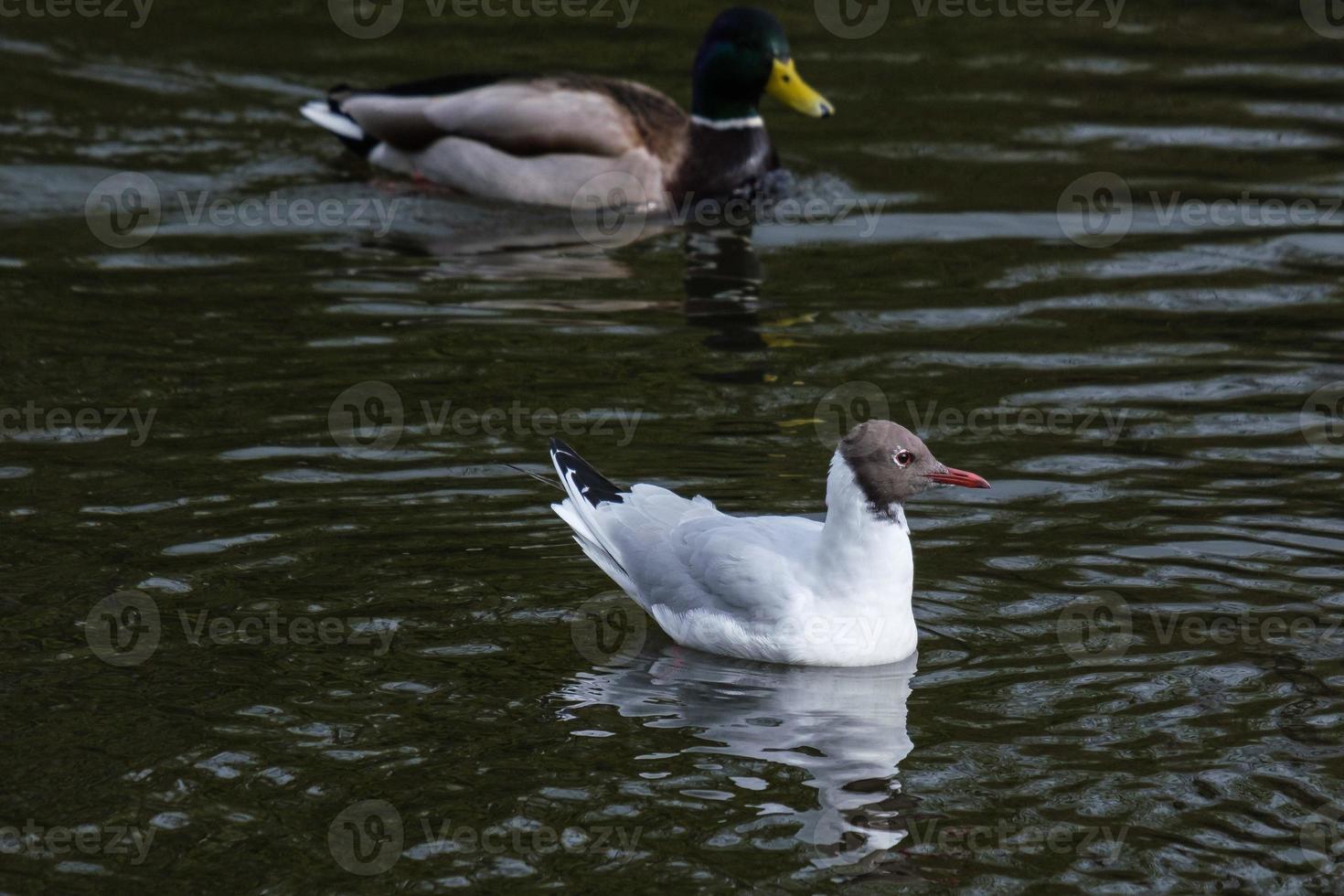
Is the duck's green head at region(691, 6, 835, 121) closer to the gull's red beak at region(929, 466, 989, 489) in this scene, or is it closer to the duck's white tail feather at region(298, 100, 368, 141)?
the duck's white tail feather at region(298, 100, 368, 141)

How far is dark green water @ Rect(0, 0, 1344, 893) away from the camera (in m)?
6.77

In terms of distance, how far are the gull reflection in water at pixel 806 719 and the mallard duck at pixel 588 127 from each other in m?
7.00

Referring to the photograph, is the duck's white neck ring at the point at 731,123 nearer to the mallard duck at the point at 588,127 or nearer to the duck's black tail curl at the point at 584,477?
the mallard duck at the point at 588,127

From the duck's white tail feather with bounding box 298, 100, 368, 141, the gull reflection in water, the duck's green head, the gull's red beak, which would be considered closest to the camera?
the gull reflection in water

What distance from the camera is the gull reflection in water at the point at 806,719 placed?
677 cm

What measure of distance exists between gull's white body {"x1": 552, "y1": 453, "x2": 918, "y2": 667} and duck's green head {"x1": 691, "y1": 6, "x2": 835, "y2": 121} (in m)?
7.42

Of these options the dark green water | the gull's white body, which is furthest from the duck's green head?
the gull's white body

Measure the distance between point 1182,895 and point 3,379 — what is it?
7548 mm

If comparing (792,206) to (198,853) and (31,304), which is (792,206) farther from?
(198,853)

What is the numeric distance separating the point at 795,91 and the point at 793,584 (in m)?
8.08

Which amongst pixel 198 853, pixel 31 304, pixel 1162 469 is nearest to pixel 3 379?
pixel 31 304

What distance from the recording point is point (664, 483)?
9906mm

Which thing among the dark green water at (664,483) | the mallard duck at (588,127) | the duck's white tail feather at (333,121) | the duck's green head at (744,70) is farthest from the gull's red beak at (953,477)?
the duck's white tail feather at (333,121)

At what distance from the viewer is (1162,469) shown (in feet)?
33.3
